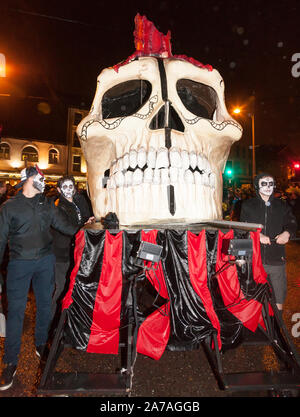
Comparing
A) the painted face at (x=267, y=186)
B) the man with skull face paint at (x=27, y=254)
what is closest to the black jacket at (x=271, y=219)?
the painted face at (x=267, y=186)

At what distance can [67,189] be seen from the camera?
12.4ft

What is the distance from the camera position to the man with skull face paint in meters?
2.69

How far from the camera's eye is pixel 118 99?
4.92 metres

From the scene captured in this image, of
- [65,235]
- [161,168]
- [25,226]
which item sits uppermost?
[161,168]

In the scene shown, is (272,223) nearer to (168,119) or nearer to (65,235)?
(168,119)

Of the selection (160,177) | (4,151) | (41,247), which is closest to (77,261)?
(41,247)

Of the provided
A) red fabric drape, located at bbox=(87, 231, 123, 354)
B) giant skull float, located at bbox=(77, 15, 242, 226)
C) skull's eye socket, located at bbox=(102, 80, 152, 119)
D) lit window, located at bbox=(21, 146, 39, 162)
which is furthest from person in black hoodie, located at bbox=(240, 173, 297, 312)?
lit window, located at bbox=(21, 146, 39, 162)

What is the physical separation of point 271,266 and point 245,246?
97cm

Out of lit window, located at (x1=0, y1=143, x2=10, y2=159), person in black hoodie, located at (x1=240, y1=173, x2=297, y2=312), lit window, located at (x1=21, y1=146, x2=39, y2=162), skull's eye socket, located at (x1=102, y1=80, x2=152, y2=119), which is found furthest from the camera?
lit window, located at (x1=21, y1=146, x2=39, y2=162)

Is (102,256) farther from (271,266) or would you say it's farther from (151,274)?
(271,266)

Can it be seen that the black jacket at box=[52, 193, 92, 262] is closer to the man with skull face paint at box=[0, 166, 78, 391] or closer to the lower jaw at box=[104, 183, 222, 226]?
the man with skull face paint at box=[0, 166, 78, 391]

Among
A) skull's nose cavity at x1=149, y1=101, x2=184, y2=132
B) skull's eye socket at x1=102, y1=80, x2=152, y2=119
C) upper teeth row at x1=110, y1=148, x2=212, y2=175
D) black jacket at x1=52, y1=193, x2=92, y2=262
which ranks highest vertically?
skull's eye socket at x1=102, y1=80, x2=152, y2=119

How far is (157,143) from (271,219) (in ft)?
5.83

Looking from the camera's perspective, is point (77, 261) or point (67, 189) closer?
point (77, 261)
